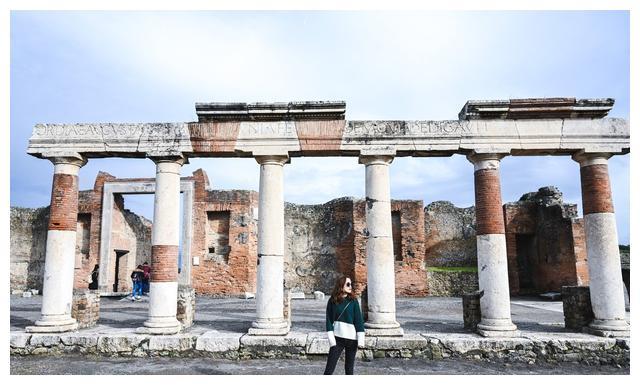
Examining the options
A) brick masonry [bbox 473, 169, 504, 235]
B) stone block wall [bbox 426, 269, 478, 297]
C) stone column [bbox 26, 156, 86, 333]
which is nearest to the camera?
stone column [bbox 26, 156, 86, 333]

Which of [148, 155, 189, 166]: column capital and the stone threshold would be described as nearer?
the stone threshold

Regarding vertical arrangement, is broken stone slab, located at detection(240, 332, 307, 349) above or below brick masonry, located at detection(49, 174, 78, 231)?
below

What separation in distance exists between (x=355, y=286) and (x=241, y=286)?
454 cm

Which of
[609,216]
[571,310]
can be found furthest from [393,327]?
[609,216]

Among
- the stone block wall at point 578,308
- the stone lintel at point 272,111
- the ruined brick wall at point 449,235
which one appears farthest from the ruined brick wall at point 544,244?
the stone lintel at point 272,111

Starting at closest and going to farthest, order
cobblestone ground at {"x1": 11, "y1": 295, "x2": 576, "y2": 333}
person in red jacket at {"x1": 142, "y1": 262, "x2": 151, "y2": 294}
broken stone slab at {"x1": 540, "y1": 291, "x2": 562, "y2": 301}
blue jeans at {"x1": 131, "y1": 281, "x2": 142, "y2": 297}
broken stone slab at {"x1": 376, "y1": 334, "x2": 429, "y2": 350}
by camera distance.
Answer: broken stone slab at {"x1": 376, "y1": 334, "x2": 429, "y2": 350} → cobblestone ground at {"x1": 11, "y1": 295, "x2": 576, "y2": 333} → broken stone slab at {"x1": 540, "y1": 291, "x2": 562, "y2": 301} → blue jeans at {"x1": 131, "y1": 281, "x2": 142, "y2": 297} → person in red jacket at {"x1": 142, "y1": 262, "x2": 151, "y2": 294}

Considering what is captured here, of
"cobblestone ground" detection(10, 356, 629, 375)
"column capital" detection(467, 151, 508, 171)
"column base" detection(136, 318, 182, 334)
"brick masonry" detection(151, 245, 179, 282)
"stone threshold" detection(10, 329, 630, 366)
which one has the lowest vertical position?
"cobblestone ground" detection(10, 356, 629, 375)

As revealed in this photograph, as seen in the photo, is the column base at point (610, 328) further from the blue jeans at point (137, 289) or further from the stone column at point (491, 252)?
the blue jeans at point (137, 289)

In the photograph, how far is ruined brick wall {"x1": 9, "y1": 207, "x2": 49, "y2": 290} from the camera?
67.1ft

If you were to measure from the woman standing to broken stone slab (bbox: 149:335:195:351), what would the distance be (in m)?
3.25

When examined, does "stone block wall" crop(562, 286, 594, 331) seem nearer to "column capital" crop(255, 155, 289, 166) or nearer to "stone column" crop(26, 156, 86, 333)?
"column capital" crop(255, 155, 289, 166)

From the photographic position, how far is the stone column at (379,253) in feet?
26.5

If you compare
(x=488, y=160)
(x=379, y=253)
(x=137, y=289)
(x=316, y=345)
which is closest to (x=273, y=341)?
(x=316, y=345)

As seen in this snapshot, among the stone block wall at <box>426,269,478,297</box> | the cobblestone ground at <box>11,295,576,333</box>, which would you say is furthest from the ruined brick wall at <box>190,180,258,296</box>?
the stone block wall at <box>426,269,478,297</box>
